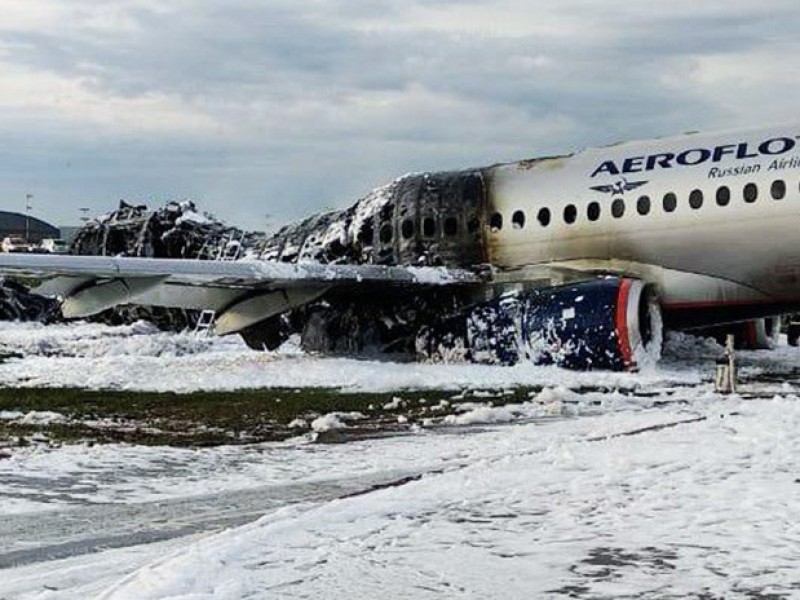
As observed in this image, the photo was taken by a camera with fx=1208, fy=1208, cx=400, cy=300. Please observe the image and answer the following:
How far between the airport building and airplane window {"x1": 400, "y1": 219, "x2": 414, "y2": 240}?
116m

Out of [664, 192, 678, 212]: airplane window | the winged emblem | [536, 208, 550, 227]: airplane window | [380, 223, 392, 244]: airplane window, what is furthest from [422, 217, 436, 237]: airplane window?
[664, 192, 678, 212]: airplane window

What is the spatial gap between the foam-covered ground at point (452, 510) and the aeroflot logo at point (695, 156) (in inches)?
216

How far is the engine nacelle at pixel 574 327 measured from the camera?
16.6 metres

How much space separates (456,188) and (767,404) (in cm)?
929

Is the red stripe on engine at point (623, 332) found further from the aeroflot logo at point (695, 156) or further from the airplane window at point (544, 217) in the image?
the airplane window at point (544, 217)

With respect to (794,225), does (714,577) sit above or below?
below

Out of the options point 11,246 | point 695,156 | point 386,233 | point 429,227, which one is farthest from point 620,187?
point 11,246

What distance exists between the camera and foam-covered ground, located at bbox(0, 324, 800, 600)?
212 inches

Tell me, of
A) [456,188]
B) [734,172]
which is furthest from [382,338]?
[734,172]

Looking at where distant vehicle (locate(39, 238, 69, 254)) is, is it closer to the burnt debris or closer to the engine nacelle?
the burnt debris

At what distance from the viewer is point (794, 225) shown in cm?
1711

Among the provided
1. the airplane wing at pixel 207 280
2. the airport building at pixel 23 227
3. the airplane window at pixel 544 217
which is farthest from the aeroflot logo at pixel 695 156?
the airport building at pixel 23 227

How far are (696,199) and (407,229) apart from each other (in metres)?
5.25

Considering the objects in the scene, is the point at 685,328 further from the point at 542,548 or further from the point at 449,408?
the point at 542,548
